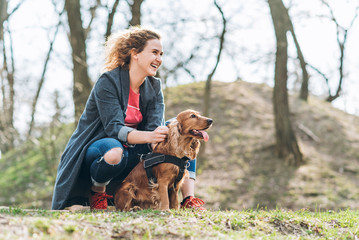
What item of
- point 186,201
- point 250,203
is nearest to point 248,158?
point 250,203

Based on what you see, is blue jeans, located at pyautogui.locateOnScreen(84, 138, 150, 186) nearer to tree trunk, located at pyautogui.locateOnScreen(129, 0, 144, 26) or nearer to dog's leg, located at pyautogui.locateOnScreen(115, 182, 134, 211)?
dog's leg, located at pyautogui.locateOnScreen(115, 182, 134, 211)

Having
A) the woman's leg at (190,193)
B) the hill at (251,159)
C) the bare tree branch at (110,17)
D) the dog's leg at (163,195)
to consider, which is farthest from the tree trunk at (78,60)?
the dog's leg at (163,195)

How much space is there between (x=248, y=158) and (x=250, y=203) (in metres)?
2.16

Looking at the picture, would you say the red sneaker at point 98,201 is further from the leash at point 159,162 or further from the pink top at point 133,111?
the pink top at point 133,111

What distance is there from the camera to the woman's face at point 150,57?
4.25 metres

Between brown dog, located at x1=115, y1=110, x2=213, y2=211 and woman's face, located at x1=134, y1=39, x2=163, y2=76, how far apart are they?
0.74 metres

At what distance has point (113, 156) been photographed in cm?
376

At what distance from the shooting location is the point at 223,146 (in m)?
12.1

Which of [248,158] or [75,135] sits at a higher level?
[75,135]

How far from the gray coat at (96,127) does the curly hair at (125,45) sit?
0.53 ft

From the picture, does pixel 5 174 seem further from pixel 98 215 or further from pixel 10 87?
pixel 98 215

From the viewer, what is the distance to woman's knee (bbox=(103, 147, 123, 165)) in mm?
3762

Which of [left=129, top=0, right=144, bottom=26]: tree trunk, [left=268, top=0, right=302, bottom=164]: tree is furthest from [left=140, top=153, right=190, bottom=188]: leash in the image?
[left=268, top=0, right=302, bottom=164]: tree

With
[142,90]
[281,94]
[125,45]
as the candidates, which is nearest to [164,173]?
[142,90]
